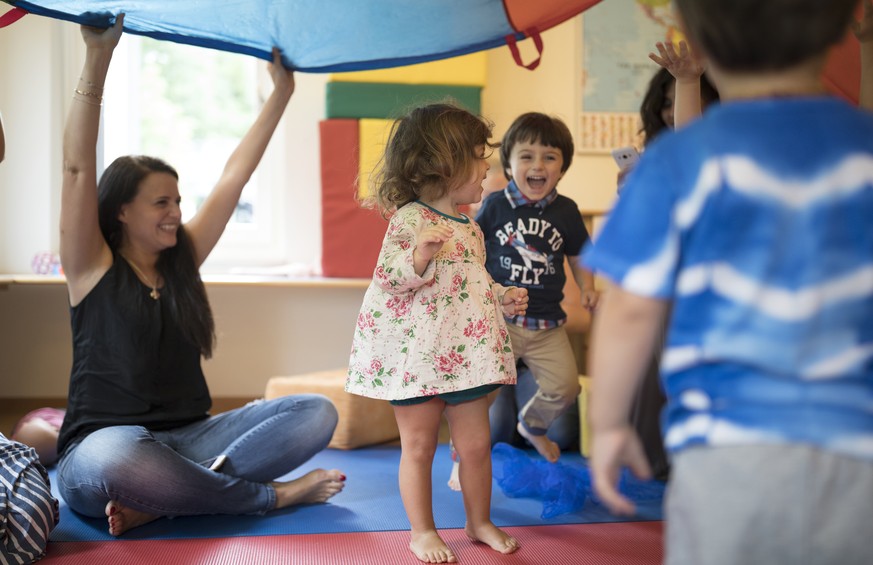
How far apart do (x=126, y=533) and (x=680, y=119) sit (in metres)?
1.52

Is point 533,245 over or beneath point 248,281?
over

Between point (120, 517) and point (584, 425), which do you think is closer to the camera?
point (120, 517)

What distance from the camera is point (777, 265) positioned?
746 millimetres

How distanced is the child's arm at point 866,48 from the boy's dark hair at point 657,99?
1.62 ft

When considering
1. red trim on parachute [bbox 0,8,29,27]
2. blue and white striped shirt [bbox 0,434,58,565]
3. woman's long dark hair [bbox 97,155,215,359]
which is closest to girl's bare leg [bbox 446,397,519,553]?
woman's long dark hair [bbox 97,155,215,359]

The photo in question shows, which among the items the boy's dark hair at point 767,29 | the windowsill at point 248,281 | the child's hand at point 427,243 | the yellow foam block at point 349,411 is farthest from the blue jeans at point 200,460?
the boy's dark hair at point 767,29

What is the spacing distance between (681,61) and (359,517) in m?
1.28

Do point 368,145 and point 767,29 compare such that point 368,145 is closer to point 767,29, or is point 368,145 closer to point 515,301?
point 515,301

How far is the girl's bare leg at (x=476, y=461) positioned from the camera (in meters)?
1.78

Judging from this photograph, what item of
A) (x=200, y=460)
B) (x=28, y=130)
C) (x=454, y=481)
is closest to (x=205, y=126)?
(x=28, y=130)

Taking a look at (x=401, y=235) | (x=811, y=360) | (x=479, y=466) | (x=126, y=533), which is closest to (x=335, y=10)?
(x=401, y=235)

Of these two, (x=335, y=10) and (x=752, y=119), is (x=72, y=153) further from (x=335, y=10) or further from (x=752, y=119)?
(x=752, y=119)

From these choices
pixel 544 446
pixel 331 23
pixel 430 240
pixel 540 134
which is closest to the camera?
pixel 430 240

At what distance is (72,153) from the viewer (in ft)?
6.20
